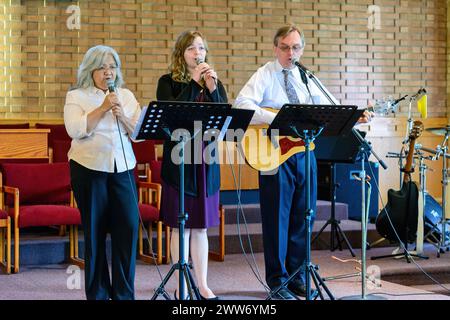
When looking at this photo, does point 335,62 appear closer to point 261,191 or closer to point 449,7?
point 449,7

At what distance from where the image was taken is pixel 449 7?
10352 mm

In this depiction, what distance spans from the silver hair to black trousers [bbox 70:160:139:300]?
0.47m

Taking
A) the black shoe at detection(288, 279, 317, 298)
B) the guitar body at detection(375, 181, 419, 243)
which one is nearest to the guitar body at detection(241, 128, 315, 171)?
the black shoe at detection(288, 279, 317, 298)

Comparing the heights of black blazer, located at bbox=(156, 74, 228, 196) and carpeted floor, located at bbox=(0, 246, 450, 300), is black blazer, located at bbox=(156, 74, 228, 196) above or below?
above

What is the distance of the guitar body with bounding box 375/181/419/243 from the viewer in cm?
689

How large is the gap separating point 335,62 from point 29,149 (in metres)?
4.79

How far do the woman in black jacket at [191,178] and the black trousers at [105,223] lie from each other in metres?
0.27

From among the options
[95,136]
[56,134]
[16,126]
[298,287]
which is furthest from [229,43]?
[95,136]

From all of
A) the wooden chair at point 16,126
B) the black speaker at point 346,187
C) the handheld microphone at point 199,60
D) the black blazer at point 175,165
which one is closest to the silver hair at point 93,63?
the black blazer at point 175,165

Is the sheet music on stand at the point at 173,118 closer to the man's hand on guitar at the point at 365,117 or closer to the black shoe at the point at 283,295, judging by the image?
the man's hand on guitar at the point at 365,117

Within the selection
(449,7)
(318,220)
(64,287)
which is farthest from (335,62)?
(64,287)

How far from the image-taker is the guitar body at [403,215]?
6.89m

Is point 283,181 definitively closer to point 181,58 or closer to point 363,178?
point 363,178

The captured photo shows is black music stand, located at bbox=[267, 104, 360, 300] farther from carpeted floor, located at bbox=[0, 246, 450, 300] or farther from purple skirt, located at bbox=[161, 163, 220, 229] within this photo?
carpeted floor, located at bbox=[0, 246, 450, 300]
